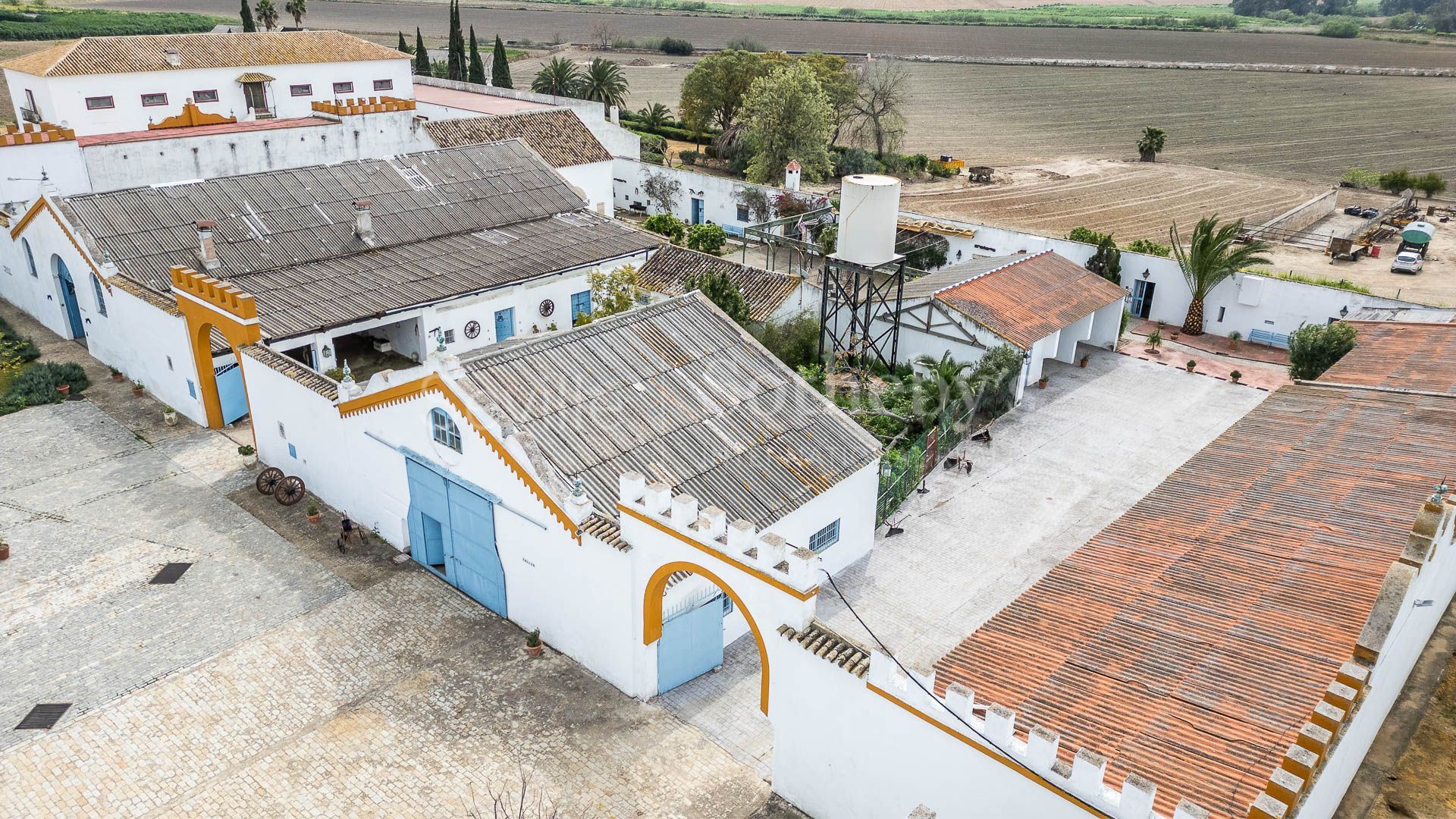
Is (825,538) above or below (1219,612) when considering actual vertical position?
below

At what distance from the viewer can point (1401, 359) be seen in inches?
1132

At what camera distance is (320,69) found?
188 feet

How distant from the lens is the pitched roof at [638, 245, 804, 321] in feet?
120

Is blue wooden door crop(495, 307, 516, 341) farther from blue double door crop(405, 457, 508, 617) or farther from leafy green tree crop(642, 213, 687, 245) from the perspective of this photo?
leafy green tree crop(642, 213, 687, 245)

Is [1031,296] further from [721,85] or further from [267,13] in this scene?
[267,13]

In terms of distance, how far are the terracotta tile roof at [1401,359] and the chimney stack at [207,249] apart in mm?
34916

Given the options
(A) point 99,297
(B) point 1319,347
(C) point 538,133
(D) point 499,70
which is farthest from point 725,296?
(D) point 499,70

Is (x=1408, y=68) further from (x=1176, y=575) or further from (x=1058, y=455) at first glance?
(x=1176, y=575)

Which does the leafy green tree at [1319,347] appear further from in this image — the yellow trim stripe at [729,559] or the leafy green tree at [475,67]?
the leafy green tree at [475,67]

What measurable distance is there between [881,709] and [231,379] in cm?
2392

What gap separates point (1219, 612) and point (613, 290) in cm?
2468

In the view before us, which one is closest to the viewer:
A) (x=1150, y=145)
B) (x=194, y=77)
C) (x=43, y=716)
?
(x=43, y=716)

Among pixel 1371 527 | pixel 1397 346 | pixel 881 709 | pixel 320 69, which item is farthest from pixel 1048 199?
pixel 881 709

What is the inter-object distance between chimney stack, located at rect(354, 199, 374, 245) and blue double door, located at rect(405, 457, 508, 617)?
55.8ft
